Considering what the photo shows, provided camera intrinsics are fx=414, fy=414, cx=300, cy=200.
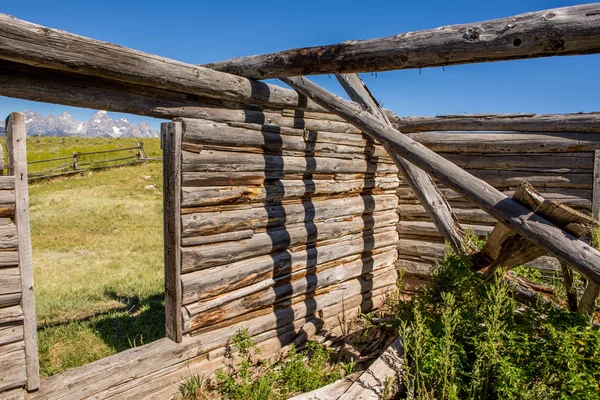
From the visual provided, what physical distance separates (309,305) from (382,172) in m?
2.40

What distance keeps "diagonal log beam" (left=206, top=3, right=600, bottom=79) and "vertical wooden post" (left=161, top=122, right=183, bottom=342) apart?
124 cm

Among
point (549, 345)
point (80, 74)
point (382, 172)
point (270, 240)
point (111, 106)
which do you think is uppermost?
point (80, 74)

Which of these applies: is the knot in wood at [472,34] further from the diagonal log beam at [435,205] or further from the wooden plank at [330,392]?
the wooden plank at [330,392]

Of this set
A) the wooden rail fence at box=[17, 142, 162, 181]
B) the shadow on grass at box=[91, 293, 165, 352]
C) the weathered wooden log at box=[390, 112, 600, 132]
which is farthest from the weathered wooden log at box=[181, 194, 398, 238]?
the wooden rail fence at box=[17, 142, 162, 181]

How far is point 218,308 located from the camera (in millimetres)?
4160

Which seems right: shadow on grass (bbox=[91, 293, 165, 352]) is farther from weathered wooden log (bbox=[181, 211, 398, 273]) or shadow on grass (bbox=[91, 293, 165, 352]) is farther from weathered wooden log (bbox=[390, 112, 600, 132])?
weathered wooden log (bbox=[390, 112, 600, 132])

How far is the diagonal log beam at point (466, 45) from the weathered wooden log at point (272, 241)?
180 centimetres

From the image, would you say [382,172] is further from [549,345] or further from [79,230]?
[79,230]

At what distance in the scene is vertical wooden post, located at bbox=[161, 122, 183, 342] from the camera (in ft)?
12.4

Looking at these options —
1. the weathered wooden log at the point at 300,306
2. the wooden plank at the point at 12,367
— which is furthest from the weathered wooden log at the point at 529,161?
the wooden plank at the point at 12,367

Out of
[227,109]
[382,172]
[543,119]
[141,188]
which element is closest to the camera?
[227,109]

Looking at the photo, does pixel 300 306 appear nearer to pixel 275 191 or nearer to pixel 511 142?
pixel 275 191

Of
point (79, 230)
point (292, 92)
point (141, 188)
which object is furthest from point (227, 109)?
point (141, 188)

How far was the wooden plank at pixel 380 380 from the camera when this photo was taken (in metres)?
3.32
